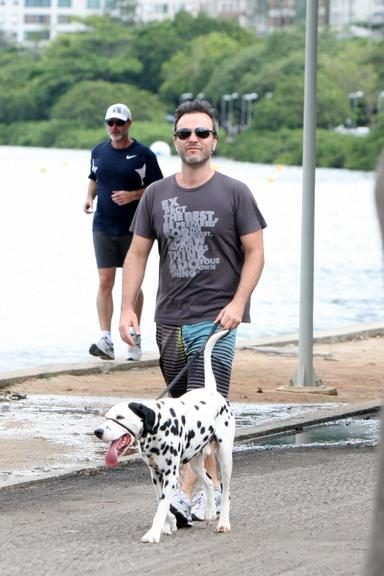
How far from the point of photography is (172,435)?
729cm

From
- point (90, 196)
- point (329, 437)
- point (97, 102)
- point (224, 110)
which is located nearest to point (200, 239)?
point (329, 437)

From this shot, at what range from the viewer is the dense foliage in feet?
448

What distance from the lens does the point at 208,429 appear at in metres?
7.56

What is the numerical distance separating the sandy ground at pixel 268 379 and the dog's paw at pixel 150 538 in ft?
16.9

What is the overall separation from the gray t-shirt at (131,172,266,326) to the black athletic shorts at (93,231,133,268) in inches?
239

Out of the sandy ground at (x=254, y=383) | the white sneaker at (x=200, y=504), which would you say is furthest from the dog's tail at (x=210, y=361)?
the sandy ground at (x=254, y=383)

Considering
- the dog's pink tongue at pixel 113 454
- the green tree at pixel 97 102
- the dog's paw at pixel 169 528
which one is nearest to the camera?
the dog's pink tongue at pixel 113 454

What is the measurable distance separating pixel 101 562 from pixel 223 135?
142 metres

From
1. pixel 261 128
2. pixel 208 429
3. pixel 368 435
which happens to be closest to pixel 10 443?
pixel 368 435

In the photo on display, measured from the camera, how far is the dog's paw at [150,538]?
7.64 m

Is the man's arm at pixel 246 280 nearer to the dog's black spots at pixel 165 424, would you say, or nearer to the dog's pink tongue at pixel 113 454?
the dog's black spots at pixel 165 424

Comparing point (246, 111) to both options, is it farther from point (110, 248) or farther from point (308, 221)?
point (308, 221)

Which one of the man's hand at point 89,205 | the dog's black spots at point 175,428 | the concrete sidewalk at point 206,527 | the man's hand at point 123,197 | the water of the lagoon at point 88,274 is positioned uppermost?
the man's hand at point 123,197

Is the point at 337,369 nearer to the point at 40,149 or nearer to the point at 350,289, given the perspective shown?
the point at 350,289
